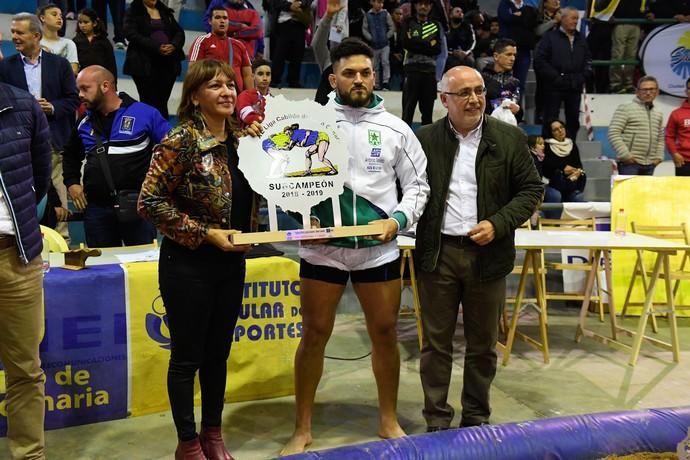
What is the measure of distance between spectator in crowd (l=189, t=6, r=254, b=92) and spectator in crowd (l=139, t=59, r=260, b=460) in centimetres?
279

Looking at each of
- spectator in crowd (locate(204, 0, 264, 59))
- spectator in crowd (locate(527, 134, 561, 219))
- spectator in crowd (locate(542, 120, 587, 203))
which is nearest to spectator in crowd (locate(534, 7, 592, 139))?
spectator in crowd (locate(542, 120, 587, 203))

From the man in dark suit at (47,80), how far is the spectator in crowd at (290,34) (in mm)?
3242

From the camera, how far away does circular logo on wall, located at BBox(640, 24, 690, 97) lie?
906 centimetres

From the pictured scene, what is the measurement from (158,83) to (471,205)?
4262 millimetres

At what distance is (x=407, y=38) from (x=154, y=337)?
464 centimetres

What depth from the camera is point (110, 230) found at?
155 inches

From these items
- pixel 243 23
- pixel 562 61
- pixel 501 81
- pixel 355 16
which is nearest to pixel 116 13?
pixel 243 23

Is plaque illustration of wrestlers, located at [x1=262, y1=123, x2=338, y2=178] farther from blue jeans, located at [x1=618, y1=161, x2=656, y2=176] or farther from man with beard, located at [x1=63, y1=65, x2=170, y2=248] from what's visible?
blue jeans, located at [x1=618, y1=161, x2=656, y2=176]

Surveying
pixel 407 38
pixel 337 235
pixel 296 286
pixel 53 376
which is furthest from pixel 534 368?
pixel 407 38

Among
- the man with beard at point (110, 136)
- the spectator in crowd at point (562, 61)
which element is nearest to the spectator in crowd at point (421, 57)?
the spectator in crowd at point (562, 61)

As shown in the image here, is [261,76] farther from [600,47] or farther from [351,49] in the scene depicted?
[600,47]

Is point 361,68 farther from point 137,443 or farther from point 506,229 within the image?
point 137,443

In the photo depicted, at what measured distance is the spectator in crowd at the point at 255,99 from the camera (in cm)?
263

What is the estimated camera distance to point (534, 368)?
168 inches
